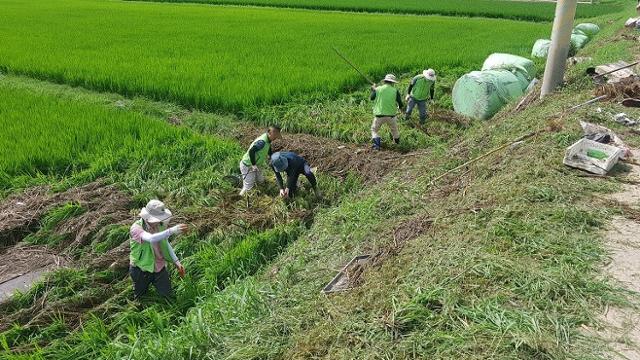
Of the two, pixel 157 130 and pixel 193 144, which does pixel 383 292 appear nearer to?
pixel 193 144

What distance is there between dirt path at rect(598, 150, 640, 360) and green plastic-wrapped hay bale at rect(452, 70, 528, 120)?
13.9ft

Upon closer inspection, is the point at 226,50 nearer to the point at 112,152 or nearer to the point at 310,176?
the point at 112,152

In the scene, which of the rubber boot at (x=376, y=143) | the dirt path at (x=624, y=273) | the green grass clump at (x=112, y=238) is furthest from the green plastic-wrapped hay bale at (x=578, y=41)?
the green grass clump at (x=112, y=238)

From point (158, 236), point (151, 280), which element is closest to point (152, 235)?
point (158, 236)

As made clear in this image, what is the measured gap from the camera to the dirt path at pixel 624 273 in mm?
2453

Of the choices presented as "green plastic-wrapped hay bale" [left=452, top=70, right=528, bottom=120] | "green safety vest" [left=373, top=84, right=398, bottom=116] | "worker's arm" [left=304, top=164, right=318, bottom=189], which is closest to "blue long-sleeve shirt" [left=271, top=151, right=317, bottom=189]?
"worker's arm" [left=304, top=164, right=318, bottom=189]

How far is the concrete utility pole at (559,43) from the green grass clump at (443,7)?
798 inches

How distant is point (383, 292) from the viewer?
3.02m

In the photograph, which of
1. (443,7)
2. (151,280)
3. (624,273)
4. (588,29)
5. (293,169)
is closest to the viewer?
(624,273)

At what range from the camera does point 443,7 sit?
27.7m

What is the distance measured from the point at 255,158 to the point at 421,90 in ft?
11.4

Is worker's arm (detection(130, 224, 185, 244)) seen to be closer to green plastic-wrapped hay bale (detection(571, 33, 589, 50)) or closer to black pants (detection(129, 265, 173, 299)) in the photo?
black pants (detection(129, 265, 173, 299))

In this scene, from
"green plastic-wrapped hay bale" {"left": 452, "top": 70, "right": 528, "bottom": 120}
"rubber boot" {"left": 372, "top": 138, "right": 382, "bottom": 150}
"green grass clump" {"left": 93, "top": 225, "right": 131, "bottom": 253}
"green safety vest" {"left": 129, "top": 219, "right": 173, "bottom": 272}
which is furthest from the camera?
"green plastic-wrapped hay bale" {"left": 452, "top": 70, "right": 528, "bottom": 120}

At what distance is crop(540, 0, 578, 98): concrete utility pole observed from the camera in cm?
687
